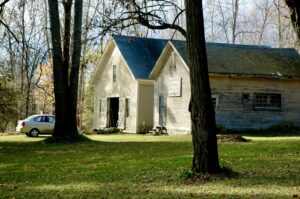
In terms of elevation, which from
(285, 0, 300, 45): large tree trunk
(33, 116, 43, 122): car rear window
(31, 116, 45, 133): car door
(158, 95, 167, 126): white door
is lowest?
(31, 116, 45, 133): car door

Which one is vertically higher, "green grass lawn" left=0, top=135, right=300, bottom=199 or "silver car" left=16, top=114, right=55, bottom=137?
"silver car" left=16, top=114, right=55, bottom=137

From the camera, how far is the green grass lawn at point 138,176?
912 cm

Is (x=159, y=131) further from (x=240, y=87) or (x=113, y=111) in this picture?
(x=113, y=111)

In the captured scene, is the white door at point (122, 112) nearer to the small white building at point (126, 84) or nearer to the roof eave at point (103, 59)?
the small white building at point (126, 84)

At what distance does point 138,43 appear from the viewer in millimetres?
38438

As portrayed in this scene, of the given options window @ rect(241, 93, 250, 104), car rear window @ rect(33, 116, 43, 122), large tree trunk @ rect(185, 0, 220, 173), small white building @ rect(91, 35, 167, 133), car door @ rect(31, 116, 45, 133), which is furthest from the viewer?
small white building @ rect(91, 35, 167, 133)

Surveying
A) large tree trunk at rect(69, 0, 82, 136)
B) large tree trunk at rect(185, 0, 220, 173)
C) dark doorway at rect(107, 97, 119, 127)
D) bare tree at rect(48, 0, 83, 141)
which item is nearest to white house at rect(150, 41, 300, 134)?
dark doorway at rect(107, 97, 119, 127)

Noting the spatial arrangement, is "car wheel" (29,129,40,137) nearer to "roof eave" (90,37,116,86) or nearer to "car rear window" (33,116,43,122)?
"car rear window" (33,116,43,122)

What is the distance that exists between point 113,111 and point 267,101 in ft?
43.8

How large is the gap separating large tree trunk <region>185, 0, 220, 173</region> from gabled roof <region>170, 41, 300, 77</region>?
18583 mm

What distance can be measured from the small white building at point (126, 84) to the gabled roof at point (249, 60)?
185 inches

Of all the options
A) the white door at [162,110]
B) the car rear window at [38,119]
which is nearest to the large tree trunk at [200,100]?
the white door at [162,110]

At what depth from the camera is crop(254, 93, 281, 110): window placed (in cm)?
3066

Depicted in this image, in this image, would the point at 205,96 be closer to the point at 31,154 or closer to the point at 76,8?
the point at 31,154
